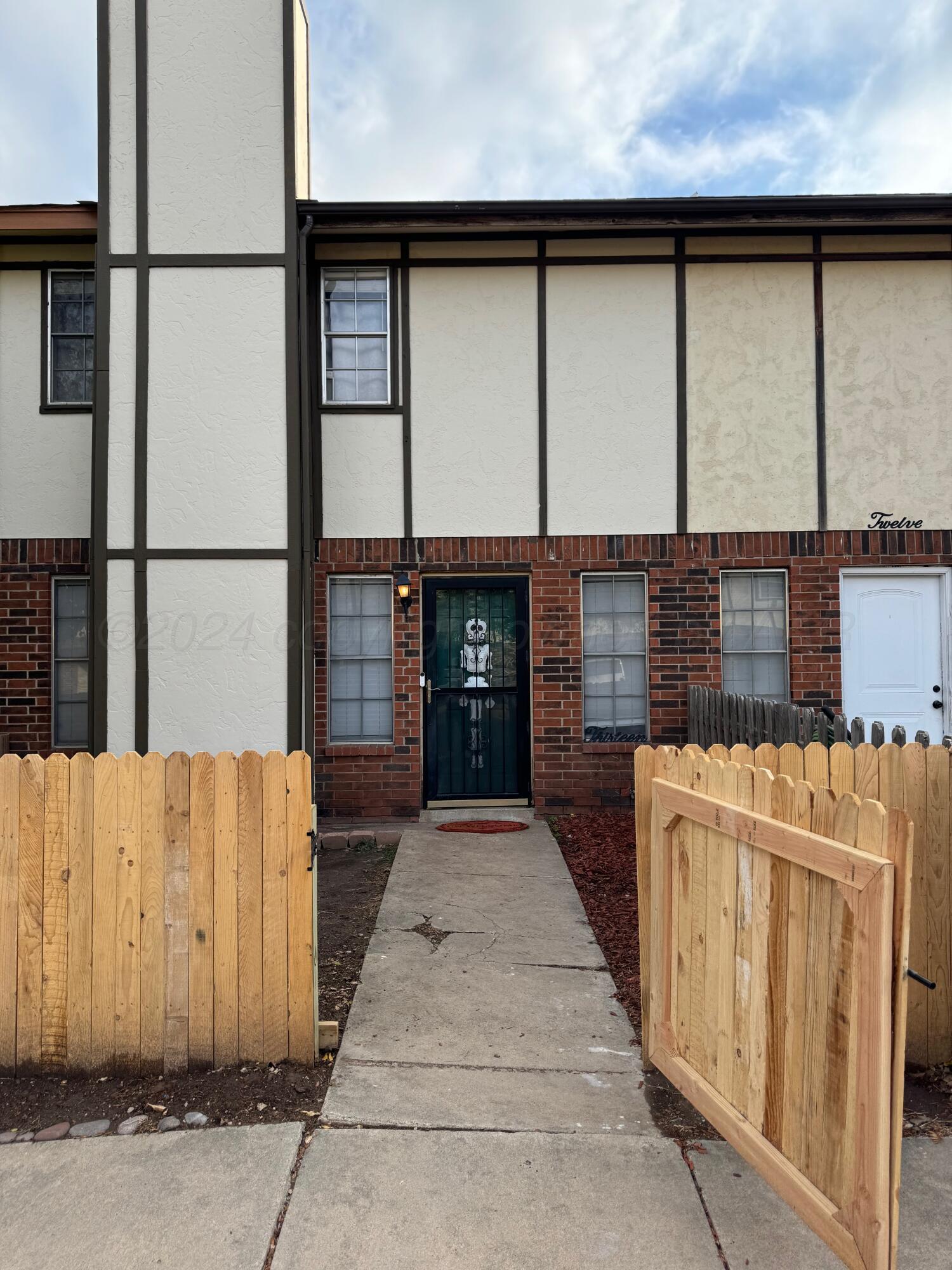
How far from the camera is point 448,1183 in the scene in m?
2.64

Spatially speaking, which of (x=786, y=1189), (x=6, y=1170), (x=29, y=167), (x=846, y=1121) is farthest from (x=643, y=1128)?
(x=29, y=167)

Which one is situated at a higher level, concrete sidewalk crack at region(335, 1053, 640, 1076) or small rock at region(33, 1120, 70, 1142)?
concrete sidewalk crack at region(335, 1053, 640, 1076)

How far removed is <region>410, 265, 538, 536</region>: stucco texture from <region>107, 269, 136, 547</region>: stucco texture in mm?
2548

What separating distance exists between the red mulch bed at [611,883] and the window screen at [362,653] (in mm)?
2014

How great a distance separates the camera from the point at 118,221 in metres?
7.29

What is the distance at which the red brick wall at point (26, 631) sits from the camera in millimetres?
7918

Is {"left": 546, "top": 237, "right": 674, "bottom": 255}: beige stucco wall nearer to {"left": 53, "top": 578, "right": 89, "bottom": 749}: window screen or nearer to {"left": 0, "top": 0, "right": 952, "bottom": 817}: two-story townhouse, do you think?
{"left": 0, "top": 0, "right": 952, "bottom": 817}: two-story townhouse

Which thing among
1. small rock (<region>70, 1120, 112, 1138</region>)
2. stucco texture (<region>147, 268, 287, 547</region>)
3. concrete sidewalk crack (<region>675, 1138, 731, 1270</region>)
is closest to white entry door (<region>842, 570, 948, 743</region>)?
stucco texture (<region>147, 268, 287, 547</region>)

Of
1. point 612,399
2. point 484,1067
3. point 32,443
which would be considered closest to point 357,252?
point 612,399

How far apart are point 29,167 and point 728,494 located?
1754 cm

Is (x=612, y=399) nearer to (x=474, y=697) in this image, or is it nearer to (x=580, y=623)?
(x=580, y=623)

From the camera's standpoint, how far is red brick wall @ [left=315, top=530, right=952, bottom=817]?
791 cm

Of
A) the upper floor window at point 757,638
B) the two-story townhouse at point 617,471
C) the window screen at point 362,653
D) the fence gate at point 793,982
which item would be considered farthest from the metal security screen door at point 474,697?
the fence gate at point 793,982

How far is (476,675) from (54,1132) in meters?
5.58
